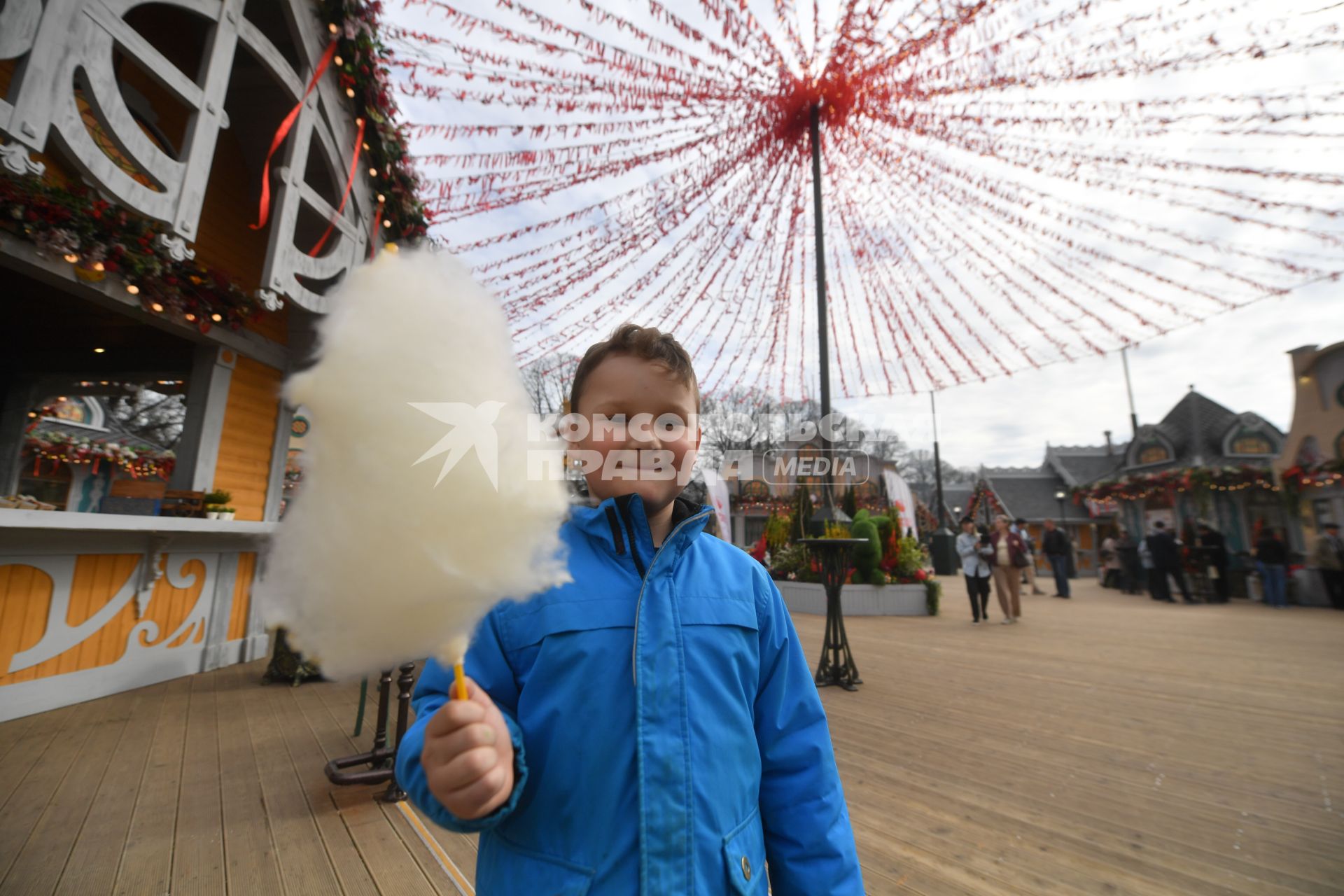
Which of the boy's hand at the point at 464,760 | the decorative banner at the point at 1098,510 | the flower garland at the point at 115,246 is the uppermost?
the flower garland at the point at 115,246

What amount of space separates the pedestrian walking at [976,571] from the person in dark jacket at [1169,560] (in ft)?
21.8

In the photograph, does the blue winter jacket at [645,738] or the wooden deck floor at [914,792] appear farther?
the wooden deck floor at [914,792]

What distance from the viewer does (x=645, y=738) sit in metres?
0.93

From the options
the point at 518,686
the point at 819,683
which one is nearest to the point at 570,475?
the point at 518,686

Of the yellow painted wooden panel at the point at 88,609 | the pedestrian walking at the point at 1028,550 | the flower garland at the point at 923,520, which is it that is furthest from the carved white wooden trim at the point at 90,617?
the flower garland at the point at 923,520

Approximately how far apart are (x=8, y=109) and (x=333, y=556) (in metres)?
3.78

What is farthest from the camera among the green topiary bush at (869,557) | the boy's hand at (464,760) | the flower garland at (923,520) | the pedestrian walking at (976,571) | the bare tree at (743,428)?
the flower garland at (923,520)

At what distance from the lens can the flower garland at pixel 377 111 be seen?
4.52 meters

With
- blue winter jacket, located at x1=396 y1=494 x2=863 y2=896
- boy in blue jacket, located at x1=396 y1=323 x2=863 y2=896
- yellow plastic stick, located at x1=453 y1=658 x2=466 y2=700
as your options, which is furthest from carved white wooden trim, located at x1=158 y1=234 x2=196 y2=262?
yellow plastic stick, located at x1=453 y1=658 x2=466 y2=700

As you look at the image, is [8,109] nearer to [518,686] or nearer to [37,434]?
[518,686]

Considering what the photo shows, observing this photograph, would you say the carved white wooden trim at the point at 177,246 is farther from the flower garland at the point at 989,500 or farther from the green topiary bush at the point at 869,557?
the flower garland at the point at 989,500

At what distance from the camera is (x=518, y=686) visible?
100 cm

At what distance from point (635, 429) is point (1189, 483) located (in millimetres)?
19919

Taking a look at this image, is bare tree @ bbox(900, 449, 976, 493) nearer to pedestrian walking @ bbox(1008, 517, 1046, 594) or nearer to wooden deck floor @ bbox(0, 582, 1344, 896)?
pedestrian walking @ bbox(1008, 517, 1046, 594)
